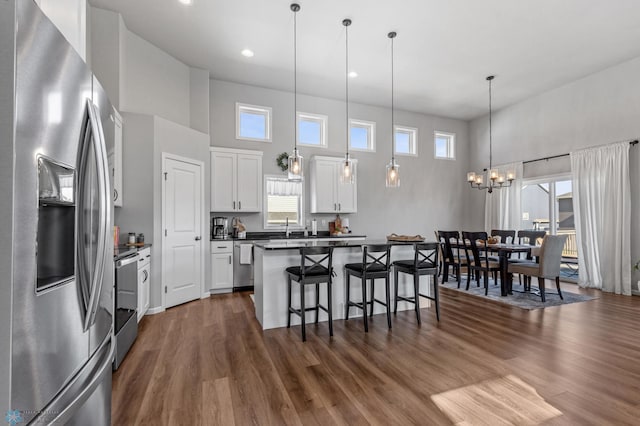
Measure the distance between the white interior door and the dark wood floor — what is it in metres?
0.62

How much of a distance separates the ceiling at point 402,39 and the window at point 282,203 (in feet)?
6.39

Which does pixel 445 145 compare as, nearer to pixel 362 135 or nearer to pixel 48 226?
pixel 362 135

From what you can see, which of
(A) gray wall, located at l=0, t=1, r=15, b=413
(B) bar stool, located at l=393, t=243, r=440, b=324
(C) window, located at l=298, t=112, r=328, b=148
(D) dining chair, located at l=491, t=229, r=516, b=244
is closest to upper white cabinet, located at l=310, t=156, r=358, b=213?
(C) window, located at l=298, t=112, r=328, b=148

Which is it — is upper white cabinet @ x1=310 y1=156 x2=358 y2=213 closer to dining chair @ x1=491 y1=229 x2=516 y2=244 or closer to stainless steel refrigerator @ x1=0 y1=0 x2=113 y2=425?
dining chair @ x1=491 y1=229 x2=516 y2=244

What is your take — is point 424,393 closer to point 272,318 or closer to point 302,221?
point 272,318

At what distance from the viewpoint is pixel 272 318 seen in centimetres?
358

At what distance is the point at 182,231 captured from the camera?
464 centimetres

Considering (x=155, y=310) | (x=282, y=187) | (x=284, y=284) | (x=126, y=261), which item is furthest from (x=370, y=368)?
(x=282, y=187)

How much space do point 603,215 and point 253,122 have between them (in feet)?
22.0

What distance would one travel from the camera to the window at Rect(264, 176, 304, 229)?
245 inches

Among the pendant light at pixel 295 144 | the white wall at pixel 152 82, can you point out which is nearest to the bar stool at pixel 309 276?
the pendant light at pixel 295 144

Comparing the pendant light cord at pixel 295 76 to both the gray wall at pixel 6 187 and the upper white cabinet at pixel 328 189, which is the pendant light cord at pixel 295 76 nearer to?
the upper white cabinet at pixel 328 189

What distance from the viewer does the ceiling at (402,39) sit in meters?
3.93

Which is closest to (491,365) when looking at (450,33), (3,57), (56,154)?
(56,154)
